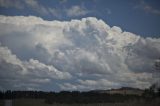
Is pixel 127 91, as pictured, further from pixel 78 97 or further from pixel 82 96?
pixel 78 97

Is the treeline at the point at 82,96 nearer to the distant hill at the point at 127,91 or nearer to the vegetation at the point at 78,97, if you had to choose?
the vegetation at the point at 78,97

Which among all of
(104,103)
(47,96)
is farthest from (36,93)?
(104,103)

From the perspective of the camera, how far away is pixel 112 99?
78.0 feet

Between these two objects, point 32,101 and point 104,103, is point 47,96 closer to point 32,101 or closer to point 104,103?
point 32,101

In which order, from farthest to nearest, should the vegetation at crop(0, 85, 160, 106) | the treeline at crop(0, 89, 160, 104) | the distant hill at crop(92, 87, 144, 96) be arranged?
the treeline at crop(0, 89, 160, 104) → the vegetation at crop(0, 85, 160, 106) → the distant hill at crop(92, 87, 144, 96)

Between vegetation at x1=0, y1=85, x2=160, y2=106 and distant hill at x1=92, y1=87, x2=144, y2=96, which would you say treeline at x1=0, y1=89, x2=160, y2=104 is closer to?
A: vegetation at x1=0, y1=85, x2=160, y2=106

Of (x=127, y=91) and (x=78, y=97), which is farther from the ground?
(x=127, y=91)

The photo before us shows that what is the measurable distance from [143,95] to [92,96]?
304 centimetres

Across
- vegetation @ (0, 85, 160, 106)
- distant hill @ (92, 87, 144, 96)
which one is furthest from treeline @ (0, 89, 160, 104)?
distant hill @ (92, 87, 144, 96)

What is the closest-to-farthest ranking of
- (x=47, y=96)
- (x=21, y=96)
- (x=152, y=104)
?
(x=152, y=104) → (x=21, y=96) → (x=47, y=96)

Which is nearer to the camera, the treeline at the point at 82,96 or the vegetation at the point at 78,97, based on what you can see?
the vegetation at the point at 78,97

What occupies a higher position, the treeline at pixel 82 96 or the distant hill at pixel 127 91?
the distant hill at pixel 127 91

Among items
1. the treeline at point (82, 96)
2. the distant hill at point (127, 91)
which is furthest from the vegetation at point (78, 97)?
the distant hill at point (127, 91)

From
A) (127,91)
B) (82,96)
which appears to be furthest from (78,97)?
(127,91)
